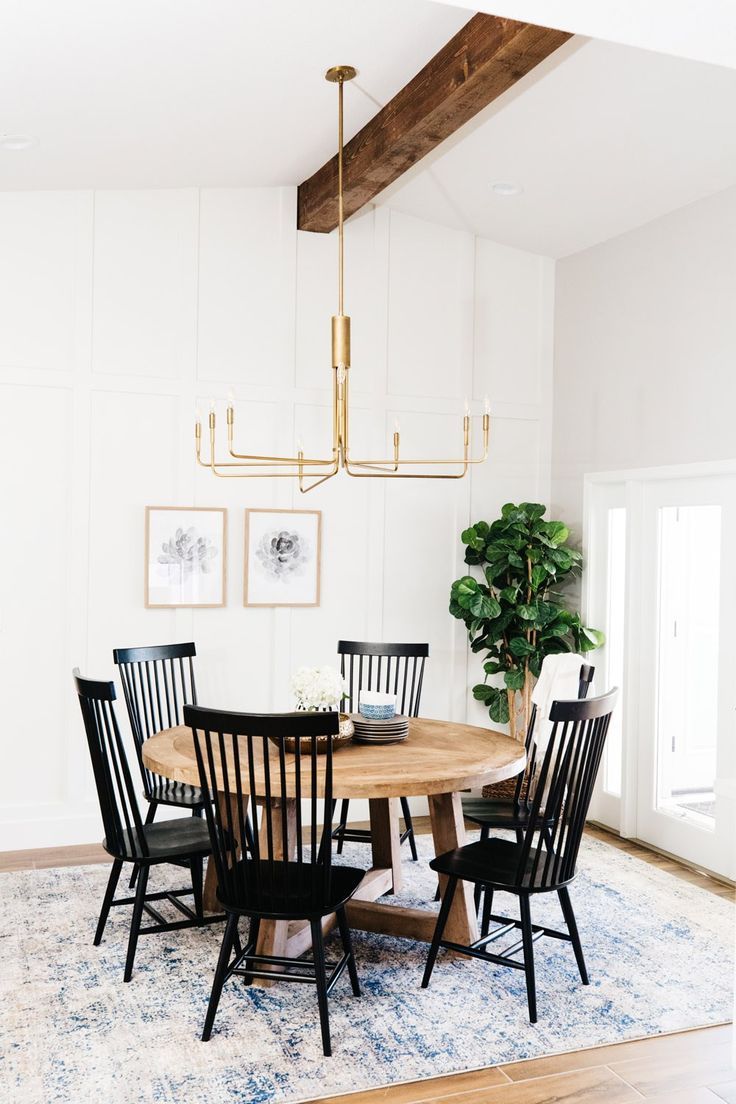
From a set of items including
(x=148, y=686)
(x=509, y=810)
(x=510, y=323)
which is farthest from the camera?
(x=510, y=323)

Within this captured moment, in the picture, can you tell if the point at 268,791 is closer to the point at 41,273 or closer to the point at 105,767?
the point at 105,767

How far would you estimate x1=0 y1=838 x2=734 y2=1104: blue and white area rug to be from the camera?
2664mm

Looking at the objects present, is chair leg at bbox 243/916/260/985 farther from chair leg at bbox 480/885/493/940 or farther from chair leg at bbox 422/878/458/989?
chair leg at bbox 480/885/493/940

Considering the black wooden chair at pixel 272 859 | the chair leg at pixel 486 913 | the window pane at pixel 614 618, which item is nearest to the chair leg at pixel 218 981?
the black wooden chair at pixel 272 859

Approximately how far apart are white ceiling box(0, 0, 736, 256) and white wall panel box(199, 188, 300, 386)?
144 millimetres

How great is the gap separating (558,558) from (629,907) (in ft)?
5.97

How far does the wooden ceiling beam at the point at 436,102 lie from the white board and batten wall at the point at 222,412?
2.13 ft

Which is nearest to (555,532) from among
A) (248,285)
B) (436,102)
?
(248,285)

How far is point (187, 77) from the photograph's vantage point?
139 inches

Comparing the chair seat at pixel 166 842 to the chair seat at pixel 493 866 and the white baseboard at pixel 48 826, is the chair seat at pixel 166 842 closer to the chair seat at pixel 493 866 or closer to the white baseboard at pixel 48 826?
the chair seat at pixel 493 866

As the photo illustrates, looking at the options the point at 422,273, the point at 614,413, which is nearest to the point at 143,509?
the point at 422,273

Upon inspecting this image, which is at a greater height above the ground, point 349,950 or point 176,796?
point 176,796

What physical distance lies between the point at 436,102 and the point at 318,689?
2.20 metres

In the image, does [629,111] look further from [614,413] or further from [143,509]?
[143,509]
